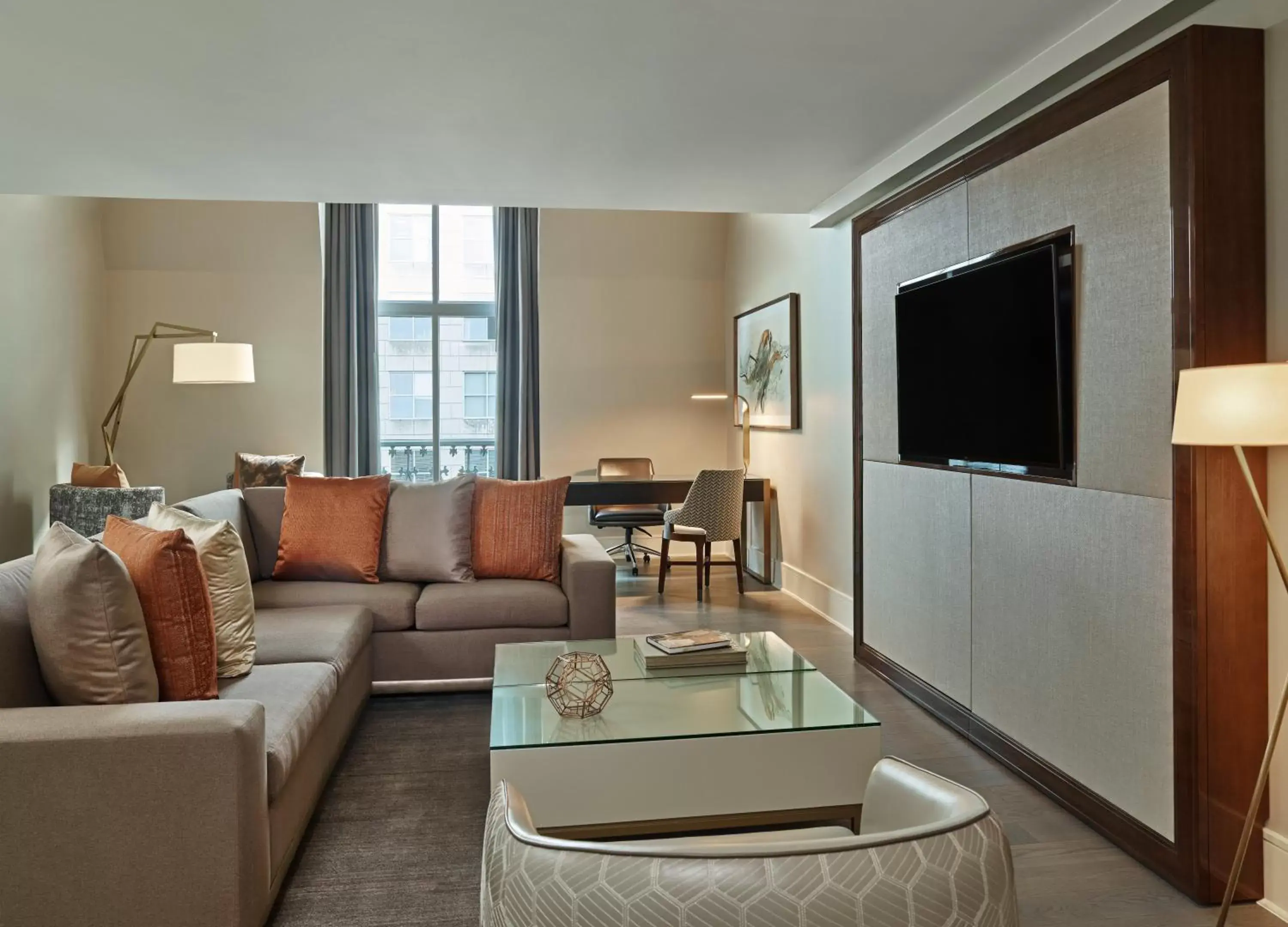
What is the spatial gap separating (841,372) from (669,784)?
10.8ft

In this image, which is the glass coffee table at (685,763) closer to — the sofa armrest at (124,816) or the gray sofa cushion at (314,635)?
the sofa armrest at (124,816)

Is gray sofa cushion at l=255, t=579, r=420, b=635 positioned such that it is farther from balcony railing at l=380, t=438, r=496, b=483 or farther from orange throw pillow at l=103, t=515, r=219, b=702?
balcony railing at l=380, t=438, r=496, b=483

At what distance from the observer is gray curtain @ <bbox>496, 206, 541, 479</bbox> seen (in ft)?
26.0

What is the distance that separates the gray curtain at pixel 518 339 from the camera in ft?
26.0

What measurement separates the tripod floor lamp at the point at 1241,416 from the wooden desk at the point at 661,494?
4.40 metres

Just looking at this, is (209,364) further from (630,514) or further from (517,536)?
(517,536)

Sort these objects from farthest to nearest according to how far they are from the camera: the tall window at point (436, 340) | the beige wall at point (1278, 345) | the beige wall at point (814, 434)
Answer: the tall window at point (436, 340) → the beige wall at point (814, 434) → the beige wall at point (1278, 345)

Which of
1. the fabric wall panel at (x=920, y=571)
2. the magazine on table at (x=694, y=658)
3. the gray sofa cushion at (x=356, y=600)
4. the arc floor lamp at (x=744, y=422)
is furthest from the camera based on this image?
the arc floor lamp at (x=744, y=422)

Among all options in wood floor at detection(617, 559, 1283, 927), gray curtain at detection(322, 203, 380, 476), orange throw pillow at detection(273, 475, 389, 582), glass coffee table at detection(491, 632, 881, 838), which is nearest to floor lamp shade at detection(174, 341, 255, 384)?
gray curtain at detection(322, 203, 380, 476)

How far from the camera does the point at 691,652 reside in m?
2.98

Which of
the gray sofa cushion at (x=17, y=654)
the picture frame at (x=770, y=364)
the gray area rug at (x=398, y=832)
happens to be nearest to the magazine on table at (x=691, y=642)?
the gray area rug at (x=398, y=832)

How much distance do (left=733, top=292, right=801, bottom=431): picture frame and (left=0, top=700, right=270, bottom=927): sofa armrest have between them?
15.1 ft

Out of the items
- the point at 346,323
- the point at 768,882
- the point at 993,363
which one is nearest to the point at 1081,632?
the point at 993,363

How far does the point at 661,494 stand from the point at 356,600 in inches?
116
